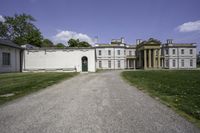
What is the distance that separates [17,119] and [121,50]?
53.9m

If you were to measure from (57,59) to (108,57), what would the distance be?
27104 millimetres

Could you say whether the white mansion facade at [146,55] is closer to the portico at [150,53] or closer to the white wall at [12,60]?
the portico at [150,53]

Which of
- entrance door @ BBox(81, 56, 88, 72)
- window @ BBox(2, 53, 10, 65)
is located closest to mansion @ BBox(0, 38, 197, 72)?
entrance door @ BBox(81, 56, 88, 72)

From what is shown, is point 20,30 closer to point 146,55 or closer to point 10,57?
point 10,57

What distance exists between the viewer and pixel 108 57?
5656 centimetres

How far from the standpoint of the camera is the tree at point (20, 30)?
1909 inches

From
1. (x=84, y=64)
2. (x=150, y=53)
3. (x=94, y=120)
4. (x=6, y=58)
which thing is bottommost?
(x=94, y=120)

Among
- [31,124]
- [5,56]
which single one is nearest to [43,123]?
[31,124]

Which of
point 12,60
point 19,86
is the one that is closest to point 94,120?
point 19,86

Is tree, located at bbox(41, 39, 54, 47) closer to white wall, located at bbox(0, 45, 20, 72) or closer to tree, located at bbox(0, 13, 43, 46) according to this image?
tree, located at bbox(0, 13, 43, 46)

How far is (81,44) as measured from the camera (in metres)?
57.4

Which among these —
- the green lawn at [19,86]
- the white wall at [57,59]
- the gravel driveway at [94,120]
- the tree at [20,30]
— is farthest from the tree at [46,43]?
the gravel driveway at [94,120]

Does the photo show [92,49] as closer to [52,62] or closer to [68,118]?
[52,62]

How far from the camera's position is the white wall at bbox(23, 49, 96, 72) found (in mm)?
31281
